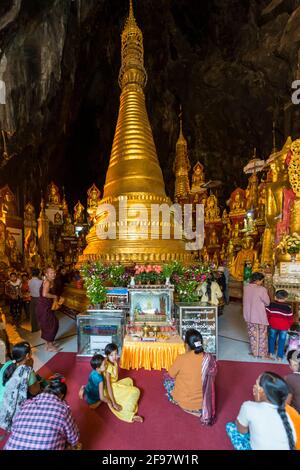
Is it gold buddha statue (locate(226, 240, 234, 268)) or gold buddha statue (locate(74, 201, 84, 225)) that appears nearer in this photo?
gold buddha statue (locate(226, 240, 234, 268))

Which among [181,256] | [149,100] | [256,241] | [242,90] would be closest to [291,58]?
[242,90]

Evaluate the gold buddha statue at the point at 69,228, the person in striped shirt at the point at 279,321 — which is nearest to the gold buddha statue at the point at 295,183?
the person in striped shirt at the point at 279,321

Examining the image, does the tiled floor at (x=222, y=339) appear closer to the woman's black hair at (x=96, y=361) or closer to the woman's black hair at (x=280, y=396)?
the woman's black hair at (x=96, y=361)

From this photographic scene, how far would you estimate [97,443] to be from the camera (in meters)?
2.48

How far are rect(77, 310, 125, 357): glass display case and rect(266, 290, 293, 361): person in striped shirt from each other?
2415 mm

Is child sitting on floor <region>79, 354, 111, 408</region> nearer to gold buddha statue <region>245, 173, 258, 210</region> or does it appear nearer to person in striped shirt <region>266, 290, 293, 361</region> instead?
person in striped shirt <region>266, 290, 293, 361</region>

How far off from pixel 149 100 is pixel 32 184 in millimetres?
11883

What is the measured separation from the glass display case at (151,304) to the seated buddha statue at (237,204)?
1215 centimetres

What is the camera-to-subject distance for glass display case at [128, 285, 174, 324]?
4.84 m

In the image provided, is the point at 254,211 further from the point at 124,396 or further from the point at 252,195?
the point at 124,396

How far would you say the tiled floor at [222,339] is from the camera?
4.59 meters

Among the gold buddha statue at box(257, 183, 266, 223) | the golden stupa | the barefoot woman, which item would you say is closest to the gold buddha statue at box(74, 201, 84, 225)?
the golden stupa

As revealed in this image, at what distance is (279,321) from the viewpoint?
14.3 feet

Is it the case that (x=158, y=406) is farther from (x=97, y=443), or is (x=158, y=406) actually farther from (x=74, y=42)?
(x=74, y=42)
